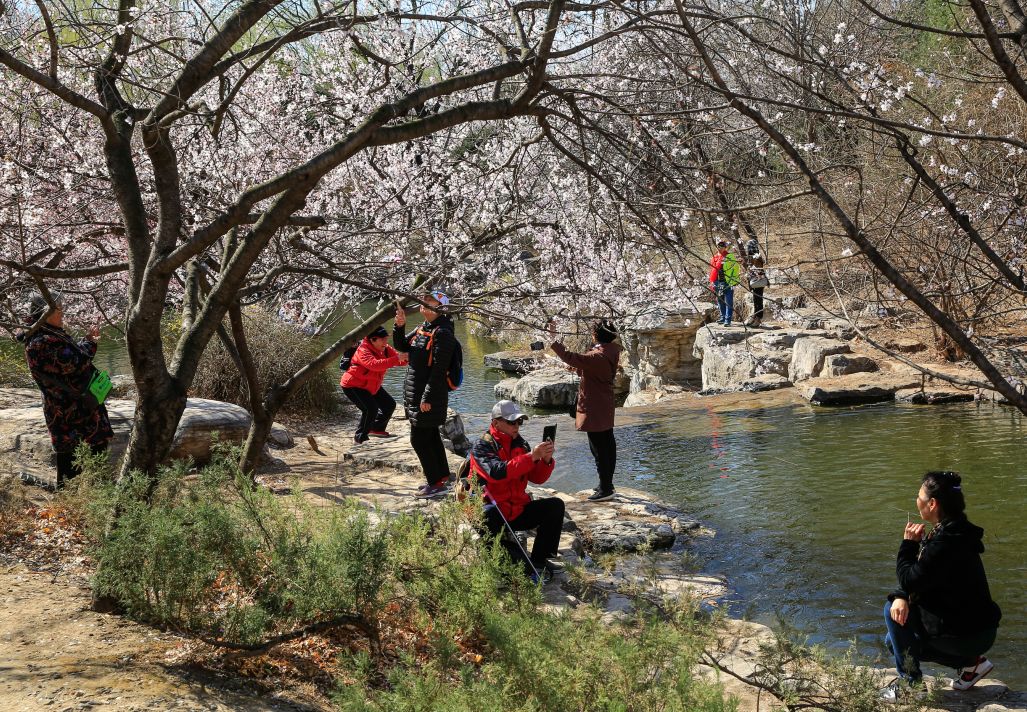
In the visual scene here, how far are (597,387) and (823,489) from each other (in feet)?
8.67

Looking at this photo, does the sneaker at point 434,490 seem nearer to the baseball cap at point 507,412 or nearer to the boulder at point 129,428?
the boulder at point 129,428

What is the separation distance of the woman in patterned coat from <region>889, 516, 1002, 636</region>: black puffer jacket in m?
5.69

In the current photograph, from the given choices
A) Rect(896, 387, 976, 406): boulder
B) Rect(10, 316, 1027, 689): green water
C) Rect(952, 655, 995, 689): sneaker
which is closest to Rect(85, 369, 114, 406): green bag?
Rect(10, 316, 1027, 689): green water

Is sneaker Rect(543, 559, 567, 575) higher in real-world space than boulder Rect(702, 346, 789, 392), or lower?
lower

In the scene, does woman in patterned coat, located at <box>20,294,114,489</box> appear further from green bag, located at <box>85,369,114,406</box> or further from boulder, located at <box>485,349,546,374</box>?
boulder, located at <box>485,349,546,374</box>

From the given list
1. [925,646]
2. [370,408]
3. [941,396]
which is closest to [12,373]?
[370,408]

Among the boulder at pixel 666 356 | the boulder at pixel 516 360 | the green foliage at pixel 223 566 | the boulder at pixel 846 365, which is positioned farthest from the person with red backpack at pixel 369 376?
the boulder at pixel 516 360

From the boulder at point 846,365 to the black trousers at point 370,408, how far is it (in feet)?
23.9

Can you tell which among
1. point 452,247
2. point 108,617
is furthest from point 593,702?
point 452,247

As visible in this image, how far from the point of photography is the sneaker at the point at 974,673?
4.61 m

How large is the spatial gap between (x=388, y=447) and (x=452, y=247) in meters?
2.78

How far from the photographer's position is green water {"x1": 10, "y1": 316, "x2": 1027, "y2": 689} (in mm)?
6164

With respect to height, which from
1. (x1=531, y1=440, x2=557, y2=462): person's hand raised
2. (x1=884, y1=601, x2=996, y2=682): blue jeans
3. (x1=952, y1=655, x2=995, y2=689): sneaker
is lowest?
(x1=952, y1=655, x2=995, y2=689): sneaker

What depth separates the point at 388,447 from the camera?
10.1m
